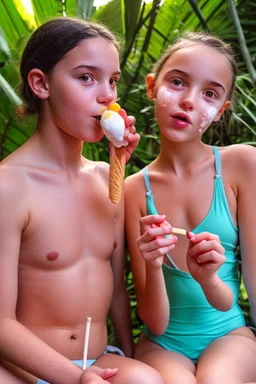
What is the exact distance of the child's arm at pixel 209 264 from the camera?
1.27 meters

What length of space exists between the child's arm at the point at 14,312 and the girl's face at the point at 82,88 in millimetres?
181

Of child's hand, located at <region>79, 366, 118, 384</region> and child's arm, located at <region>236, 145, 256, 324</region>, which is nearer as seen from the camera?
child's hand, located at <region>79, 366, 118, 384</region>

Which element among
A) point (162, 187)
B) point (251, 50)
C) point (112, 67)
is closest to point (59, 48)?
point (112, 67)

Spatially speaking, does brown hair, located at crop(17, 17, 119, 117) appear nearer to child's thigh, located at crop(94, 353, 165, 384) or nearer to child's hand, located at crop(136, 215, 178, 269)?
child's hand, located at crop(136, 215, 178, 269)

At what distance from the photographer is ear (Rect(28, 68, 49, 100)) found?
136 centimetres

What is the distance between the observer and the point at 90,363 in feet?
4.42

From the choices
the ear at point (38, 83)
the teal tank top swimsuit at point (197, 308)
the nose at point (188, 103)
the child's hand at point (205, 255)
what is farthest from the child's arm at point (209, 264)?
the ear at point (38, 83)

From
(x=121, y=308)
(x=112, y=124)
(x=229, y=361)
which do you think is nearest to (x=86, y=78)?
(x=112, y=124)

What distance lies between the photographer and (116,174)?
4.39 feet

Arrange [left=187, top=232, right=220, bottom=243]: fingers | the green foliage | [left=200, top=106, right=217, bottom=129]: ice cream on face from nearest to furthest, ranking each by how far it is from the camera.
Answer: [left=187, top=232, right=220, bottom=243]: fingers → [left=200, top=106, right=217, bottom=129]: ice cream on face → the green foliage

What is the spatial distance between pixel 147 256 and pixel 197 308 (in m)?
0.31

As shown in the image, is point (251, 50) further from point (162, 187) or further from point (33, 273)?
point (33, 273)

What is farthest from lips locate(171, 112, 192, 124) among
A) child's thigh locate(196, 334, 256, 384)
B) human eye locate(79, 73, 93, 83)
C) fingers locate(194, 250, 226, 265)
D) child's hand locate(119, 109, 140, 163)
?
child's thigh locate(196, 334, 256, 384)

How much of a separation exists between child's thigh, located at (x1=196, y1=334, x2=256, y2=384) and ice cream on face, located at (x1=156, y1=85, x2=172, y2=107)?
2.00 feet
